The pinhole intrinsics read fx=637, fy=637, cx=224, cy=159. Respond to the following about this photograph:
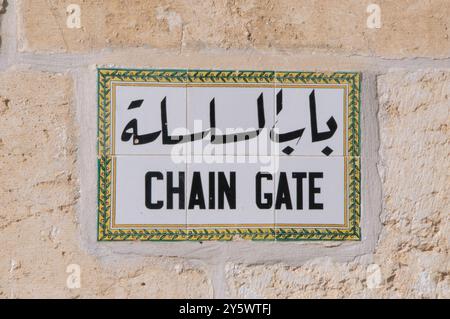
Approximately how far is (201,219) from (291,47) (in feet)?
1.89

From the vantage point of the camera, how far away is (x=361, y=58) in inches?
75.0

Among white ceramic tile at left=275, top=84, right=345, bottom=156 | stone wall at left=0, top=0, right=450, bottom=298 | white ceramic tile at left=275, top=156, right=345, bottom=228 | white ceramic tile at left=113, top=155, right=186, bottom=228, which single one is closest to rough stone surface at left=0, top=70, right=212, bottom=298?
stone wall at left=0, top=0, right=450, bottom=298

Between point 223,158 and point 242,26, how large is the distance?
40cm

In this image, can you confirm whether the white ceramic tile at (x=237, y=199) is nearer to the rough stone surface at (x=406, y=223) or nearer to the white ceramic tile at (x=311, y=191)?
the white ceramic tile at (x=311, y=191)

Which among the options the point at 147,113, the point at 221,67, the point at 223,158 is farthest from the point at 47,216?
the point at 221,67

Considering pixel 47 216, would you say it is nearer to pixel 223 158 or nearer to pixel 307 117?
pixel 223 158

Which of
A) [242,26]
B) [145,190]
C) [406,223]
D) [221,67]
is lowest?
[406,223]

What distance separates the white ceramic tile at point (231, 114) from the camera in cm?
187

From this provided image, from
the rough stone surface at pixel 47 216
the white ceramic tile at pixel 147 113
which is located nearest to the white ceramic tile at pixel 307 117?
the white ceramic tile at pixel 147 113

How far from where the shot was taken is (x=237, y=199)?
1.87 metres

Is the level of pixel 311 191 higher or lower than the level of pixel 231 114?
lower
